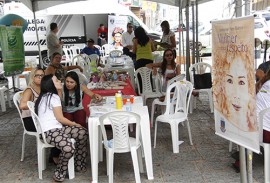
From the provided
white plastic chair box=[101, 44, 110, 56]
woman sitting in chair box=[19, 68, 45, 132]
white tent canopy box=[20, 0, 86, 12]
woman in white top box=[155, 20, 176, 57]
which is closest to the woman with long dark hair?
woman in white top box=[155, 20, 176, 57]

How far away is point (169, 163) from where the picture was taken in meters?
3.72

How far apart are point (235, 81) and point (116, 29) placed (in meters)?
12.8

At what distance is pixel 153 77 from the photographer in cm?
588

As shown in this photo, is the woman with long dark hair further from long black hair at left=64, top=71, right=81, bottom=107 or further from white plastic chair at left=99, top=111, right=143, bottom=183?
white plastic chair at left=99, top=111, right=143, bottom=183

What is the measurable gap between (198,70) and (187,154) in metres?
3.47

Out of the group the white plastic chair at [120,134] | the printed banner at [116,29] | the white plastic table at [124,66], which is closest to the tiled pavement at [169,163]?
the white plastic chair at [120,134]

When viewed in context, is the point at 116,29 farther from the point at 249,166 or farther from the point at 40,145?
the point at 249,166

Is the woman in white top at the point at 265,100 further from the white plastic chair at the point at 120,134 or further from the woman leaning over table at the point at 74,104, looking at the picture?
the woman leaning over table at the point at 74,104

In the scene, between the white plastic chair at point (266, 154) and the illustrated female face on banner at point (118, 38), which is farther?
the illustrated female face on banner at point (118, 38)

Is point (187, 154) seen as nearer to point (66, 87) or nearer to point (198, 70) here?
point (66, 87)

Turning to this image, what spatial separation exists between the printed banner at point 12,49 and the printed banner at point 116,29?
6893mm

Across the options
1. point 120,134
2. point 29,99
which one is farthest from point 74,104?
point 120,134

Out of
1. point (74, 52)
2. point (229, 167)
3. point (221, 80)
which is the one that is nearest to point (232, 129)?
point (221, 80)

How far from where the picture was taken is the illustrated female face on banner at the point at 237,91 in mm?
2094
